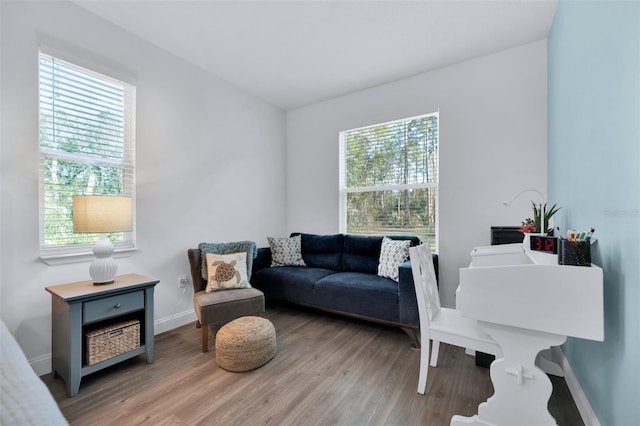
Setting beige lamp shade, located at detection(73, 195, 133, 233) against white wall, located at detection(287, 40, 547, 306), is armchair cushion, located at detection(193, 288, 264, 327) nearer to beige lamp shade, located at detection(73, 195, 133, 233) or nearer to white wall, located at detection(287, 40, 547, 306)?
beige lamp shade, located at detection(73, 195, 133, 233)

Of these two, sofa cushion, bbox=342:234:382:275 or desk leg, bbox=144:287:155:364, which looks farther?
sofa cushion, bbox=342:234:382:275

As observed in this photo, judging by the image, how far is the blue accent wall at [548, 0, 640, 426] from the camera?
1033 mm

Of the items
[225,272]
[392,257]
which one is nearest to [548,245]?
[392,257]

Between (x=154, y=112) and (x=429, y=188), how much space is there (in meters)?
3.03

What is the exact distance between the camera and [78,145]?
7.29 ft

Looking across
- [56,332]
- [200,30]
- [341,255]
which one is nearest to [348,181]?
[341,255]

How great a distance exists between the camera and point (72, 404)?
5.49 feet

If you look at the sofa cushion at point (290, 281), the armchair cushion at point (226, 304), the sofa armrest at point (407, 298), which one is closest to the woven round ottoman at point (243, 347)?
the armchair cushion at point (226, 304)

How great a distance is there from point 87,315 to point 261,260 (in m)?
1.87

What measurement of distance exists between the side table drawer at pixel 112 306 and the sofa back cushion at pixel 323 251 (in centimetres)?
199

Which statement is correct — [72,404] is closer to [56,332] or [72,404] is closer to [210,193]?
[56,332]

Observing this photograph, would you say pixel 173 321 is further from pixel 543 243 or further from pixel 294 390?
pixel 543 243

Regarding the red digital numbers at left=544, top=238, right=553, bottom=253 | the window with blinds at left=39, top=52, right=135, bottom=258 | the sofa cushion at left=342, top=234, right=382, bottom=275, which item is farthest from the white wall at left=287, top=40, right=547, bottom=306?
the window with blinds at left=39, top=52, right=135, bottom=258

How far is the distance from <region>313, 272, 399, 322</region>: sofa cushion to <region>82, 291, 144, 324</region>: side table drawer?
1.60 m
